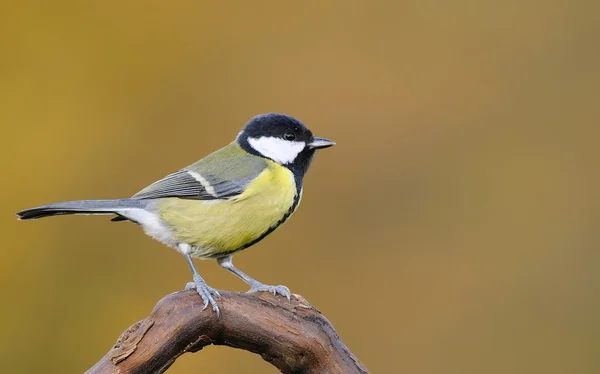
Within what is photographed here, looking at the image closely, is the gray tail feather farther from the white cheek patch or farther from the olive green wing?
the white cheek patch

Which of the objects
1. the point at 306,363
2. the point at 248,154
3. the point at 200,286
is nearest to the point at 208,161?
the point at 248,154

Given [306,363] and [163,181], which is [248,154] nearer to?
[163,181]

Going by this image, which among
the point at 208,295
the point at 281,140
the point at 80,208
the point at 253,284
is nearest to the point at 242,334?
the point at 208,295

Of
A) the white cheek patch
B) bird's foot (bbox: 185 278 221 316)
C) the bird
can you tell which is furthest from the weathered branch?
the white cheek patch

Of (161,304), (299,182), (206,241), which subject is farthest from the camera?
(299,182)

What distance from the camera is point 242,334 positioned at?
1106 millimetres

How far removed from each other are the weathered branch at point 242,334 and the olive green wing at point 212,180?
0.34 m

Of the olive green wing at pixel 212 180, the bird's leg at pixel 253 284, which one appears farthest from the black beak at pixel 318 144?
the bird's leg at pixel 253 284

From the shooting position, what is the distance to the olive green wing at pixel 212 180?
143 centimetres

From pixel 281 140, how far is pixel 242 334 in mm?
557

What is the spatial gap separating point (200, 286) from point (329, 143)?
22.3 inches

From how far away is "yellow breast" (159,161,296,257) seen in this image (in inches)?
54.5

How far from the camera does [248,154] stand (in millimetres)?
1543

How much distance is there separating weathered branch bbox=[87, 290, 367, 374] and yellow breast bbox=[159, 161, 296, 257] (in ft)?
0.81
